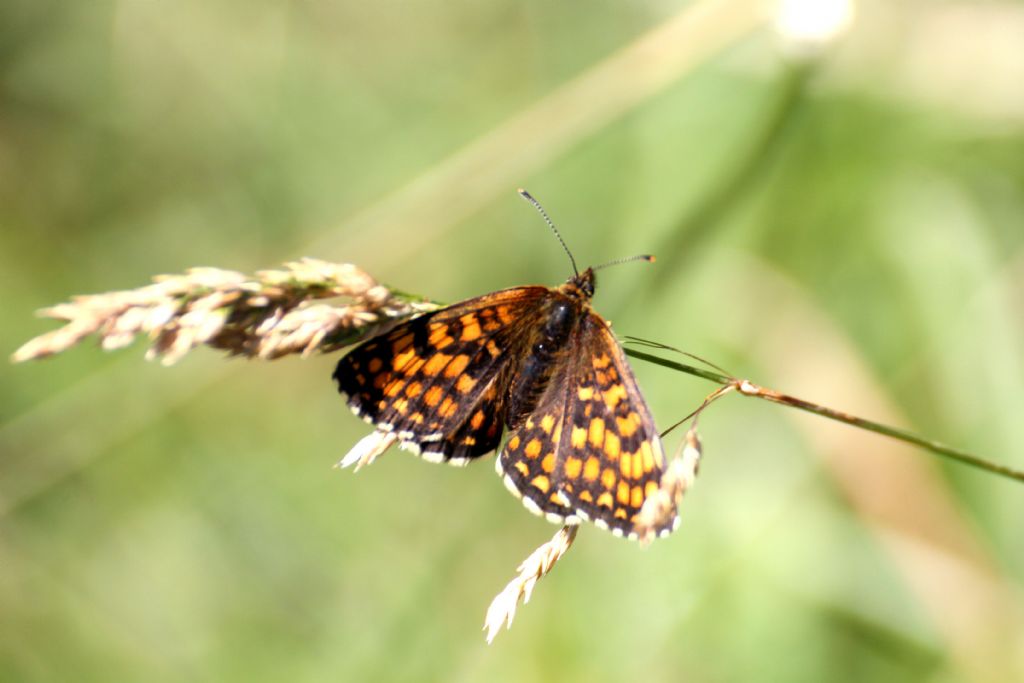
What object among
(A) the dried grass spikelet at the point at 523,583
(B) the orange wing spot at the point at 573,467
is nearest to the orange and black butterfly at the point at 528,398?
(B) the orange wing spot at the point at 573,467

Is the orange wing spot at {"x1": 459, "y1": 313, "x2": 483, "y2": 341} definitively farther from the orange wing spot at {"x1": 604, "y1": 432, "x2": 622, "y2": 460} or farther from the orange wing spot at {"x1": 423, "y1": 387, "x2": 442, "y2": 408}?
the orange wing spot at {"x1": 604, "y1": 432, "x2": 622, "y2": 460}

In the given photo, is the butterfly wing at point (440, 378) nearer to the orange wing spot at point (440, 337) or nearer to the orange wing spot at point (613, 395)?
the orange wing spot at point (440, 337)

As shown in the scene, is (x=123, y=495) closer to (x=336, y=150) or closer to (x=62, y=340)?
(x=336, y=150)

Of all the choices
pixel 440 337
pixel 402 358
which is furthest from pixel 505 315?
pixel 402 358

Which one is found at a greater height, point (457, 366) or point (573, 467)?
point (457, 366)

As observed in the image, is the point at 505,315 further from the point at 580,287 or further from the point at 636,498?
the point at 636,498

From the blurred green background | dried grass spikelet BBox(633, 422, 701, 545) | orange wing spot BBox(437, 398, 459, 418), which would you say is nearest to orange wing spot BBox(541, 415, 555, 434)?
orange wing spot BBox(437, 398, 459, 418)

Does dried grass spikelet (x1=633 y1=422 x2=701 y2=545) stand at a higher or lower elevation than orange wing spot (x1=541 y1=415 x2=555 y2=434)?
lower
